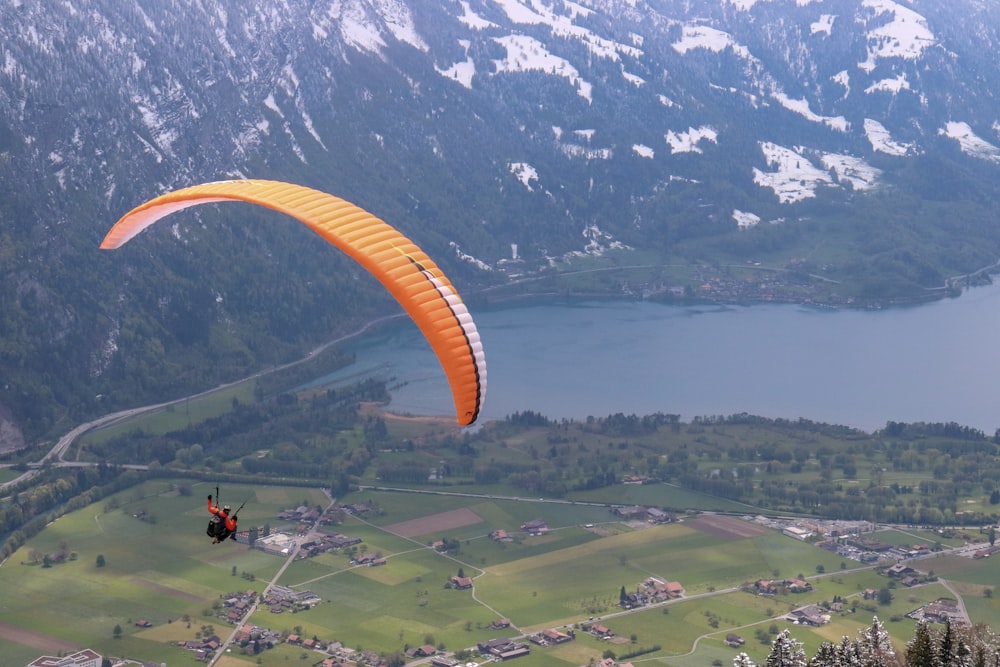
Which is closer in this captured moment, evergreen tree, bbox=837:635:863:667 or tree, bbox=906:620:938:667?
evergreen tree, bbox=837:635:863:667

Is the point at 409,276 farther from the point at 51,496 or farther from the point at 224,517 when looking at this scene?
the point at 51,496

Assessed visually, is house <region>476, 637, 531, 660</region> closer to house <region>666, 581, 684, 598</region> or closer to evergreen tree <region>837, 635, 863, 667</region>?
Answer: house <region>666, 581, 684, 598</region>

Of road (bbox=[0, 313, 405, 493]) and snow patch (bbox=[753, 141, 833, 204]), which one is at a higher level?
snow patch (bbox=[753, 141, 833, 204])

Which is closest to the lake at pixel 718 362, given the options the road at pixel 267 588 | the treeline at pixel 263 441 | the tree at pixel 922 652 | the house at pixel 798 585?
the treeline at pixel 263 441

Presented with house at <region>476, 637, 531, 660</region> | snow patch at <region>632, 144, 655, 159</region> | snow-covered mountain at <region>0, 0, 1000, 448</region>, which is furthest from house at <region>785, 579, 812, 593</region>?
snow patch at <region>632, 144, 655, 159</region>

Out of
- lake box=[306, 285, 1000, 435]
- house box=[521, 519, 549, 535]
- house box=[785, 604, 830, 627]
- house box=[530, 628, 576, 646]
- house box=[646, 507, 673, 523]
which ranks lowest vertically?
house box=[530, 628, 576, 646]

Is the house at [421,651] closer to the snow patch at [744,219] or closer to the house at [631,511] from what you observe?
the house at [631,511]

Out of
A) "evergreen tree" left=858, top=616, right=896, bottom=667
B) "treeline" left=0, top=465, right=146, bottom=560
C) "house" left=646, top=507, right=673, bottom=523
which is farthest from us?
"house" left=646, top=507, right=673, bottom=523
